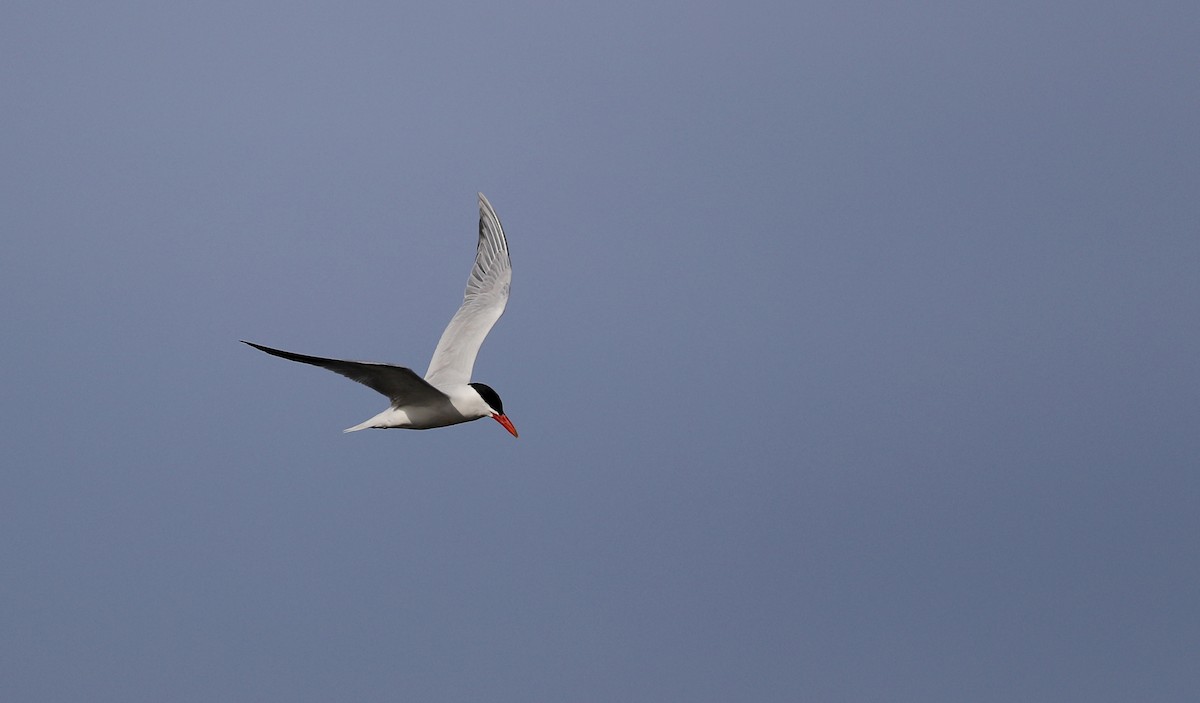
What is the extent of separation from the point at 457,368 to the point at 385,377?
10.1 feet

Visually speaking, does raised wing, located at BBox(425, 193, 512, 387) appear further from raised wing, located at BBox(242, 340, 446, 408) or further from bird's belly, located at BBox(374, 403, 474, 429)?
raised wing, located at BBox(242, 340, 446, 408)

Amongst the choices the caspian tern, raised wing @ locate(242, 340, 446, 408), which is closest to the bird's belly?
the caspian tern

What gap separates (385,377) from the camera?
43.5 feet

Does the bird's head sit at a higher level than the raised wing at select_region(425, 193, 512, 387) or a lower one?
lower

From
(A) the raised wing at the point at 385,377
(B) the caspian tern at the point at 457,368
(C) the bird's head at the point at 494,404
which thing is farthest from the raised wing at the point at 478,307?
(A) the raised wing at the point at 385,377

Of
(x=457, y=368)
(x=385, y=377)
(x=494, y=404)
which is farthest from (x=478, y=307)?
(x=385, y=377)

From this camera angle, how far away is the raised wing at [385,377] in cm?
1195

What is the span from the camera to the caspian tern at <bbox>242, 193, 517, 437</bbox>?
13148 mm

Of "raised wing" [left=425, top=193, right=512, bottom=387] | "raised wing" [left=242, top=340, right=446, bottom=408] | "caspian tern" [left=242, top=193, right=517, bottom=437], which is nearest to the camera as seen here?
"raised wing" [left=242, top=340, right=446, bottom=408]

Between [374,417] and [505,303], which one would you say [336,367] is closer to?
[374,417]

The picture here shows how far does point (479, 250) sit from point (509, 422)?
363 centimetres

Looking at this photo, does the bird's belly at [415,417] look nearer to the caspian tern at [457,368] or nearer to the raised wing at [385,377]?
the caspian tern at [457,368]

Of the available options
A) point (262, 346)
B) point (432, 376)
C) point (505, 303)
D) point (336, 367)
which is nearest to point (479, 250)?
point (505, 303)

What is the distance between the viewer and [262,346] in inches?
448
